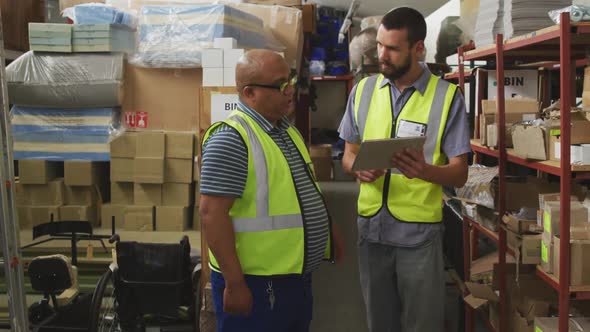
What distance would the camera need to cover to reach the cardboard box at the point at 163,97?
16.5ft

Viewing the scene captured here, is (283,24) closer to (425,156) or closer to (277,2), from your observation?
(277,2)

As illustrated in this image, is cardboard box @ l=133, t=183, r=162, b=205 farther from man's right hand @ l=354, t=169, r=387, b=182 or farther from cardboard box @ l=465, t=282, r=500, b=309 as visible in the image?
man's right hand @ l=354, t=169, r=387, b=182

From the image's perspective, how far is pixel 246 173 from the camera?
1.87 meters

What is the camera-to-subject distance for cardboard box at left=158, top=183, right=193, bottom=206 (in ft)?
16.0

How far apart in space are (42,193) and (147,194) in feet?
3.42

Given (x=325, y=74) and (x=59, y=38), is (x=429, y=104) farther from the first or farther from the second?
(x=325, y=74)

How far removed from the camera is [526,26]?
2889 mm

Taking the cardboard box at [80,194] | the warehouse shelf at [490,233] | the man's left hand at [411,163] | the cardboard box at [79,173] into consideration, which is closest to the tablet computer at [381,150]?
the man's left hand at [411,163]

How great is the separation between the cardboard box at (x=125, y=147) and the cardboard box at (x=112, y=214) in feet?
1.42

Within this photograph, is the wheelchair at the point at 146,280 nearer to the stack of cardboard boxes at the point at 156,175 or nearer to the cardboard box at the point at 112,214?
the stack of cardboard boxes at the point at 156,175

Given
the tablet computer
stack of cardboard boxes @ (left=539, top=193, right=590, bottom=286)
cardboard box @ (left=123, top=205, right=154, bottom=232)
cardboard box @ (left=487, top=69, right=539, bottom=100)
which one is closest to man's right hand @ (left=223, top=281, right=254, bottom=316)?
the tablet computer

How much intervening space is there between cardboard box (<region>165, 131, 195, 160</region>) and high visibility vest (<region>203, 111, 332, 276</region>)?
2951mm

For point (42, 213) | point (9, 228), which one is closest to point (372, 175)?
point (9, 228)

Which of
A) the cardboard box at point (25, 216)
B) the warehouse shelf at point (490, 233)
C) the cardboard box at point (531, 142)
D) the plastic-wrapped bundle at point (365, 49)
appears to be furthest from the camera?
the plastic-wrapped bundle at point (365, 49)
